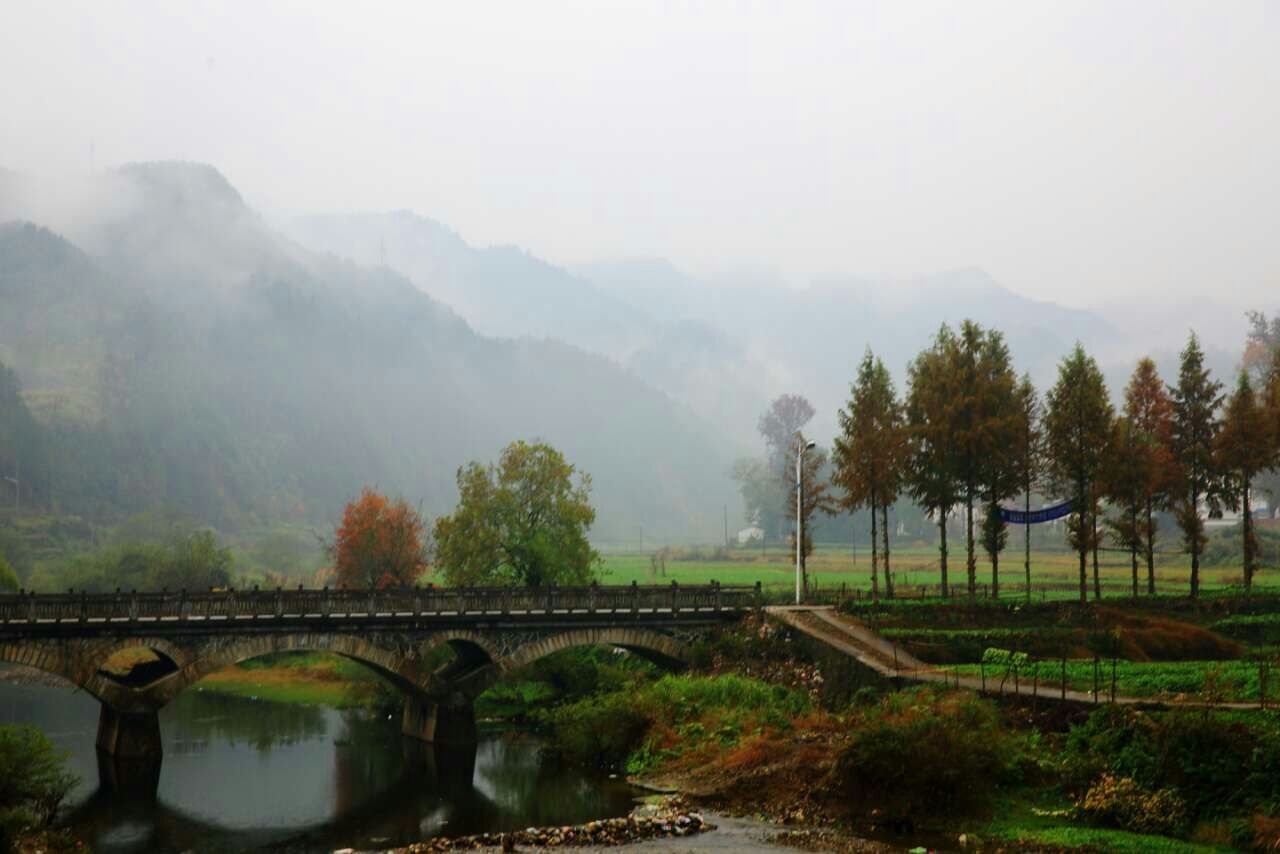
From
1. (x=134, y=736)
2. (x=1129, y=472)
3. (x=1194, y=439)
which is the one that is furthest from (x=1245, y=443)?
(x=134, y=736)

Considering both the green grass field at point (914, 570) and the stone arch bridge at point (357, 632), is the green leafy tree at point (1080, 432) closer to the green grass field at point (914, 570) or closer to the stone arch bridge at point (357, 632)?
the green grass field at point (914, 570)

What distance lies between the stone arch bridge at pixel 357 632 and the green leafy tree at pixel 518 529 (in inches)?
485

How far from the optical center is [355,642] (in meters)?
56.0

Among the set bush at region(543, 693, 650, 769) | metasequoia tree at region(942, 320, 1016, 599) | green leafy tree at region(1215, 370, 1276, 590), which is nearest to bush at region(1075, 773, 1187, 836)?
bush at region(543, 693, 650, 769)

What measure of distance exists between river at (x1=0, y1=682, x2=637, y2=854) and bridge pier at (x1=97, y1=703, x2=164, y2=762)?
98 cm

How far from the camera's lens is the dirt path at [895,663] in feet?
136

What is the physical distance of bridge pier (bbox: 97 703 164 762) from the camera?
53.9 meters

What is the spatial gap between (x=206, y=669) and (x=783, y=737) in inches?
1023

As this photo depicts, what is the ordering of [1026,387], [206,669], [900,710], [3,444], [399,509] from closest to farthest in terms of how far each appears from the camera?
1. [900,710]
2. [206,669]
3. [1026,387]
4. [399,509]
5. [3,444]

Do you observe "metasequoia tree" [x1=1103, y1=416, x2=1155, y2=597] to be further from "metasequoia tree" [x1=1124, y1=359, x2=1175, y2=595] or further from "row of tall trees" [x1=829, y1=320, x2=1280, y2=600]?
"metasequoia tree" [x1=1124, y1=359, x2=1175, y2=595]

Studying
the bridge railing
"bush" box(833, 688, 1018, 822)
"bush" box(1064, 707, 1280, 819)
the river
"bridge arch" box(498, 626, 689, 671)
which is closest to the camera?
"bush" box(1064, 707, 1280, 819)

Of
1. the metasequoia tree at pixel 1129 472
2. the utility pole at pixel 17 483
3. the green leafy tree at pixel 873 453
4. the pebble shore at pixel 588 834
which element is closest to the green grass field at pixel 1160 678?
the pebble shore at pixel 588 834

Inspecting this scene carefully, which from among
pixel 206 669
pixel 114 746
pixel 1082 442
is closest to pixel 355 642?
pixel 206 669

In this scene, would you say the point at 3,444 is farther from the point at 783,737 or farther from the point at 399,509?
the point at 783,737
